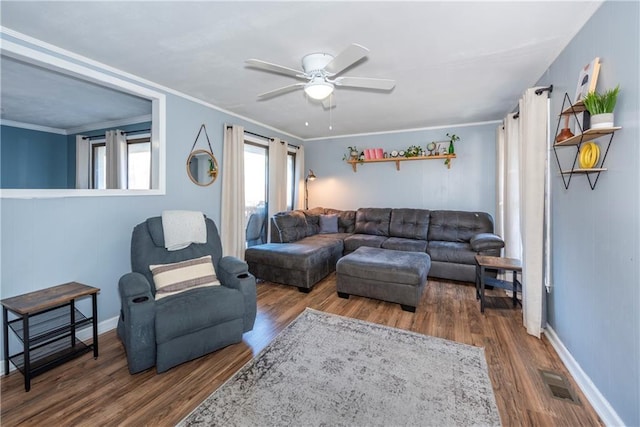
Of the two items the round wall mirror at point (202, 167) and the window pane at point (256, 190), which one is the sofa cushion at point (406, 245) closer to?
the window pane at point (256, 190)

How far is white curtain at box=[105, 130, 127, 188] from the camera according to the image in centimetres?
444

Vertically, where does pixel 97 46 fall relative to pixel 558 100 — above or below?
above

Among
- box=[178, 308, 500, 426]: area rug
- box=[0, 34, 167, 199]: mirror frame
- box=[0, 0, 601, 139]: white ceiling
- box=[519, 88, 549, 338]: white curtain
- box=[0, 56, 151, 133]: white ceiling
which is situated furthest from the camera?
box=[0, 56, 151, 133]: white ceiling

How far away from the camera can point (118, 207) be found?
2.70 meters

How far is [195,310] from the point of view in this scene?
2.04m

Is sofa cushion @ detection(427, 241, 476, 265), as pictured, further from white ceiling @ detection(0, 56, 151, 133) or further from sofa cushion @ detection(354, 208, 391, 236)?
white ceiling @ detection(0, 56, 151, 133)

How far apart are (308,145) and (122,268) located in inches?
165

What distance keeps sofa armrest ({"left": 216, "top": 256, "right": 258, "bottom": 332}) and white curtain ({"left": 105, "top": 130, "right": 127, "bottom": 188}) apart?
3210 millimetres

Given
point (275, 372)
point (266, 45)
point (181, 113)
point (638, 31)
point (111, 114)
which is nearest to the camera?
point (638, 31)

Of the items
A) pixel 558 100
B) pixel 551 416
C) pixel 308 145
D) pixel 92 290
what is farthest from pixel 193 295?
pixel 308 145

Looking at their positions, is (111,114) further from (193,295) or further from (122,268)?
(193,295)

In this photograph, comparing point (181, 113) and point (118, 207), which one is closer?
point (118, 207)

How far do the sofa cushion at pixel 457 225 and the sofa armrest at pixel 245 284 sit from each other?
317cm

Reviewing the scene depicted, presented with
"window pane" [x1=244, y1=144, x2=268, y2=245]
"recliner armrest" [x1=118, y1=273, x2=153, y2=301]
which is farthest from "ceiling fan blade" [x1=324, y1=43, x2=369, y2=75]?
"window pane" [x1=244, y1=144, x2=268, y2=245]
